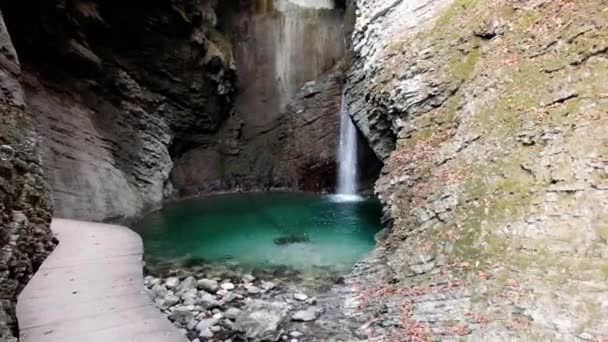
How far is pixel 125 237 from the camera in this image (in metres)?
9.00

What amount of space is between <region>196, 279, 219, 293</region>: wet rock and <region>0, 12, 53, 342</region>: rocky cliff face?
9.88 ft

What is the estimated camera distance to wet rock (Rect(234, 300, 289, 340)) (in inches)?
268

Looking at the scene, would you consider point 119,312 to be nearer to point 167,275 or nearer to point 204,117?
point 167,275

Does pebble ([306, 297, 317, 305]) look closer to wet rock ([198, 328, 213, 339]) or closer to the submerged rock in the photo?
wet rock ([198, 328, 213, 339])

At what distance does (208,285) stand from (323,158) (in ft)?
46.4

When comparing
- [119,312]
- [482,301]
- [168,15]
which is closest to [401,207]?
[482,301]

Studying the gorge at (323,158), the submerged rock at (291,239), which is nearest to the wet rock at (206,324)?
the gorge at (323,158)

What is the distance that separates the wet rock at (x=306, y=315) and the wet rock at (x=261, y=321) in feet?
0.69

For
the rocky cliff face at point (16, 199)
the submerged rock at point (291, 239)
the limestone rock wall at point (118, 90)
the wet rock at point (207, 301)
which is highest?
the limestone rock wall at point (118, 90)

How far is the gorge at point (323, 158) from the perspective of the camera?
5.95 m

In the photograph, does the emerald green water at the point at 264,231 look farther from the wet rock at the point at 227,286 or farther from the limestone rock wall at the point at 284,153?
the limestone rock wall at the point at 284,153

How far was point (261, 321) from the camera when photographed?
7035mm

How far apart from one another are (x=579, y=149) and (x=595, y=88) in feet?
4.11

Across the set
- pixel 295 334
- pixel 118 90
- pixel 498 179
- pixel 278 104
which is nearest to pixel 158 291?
pixel 295 334
